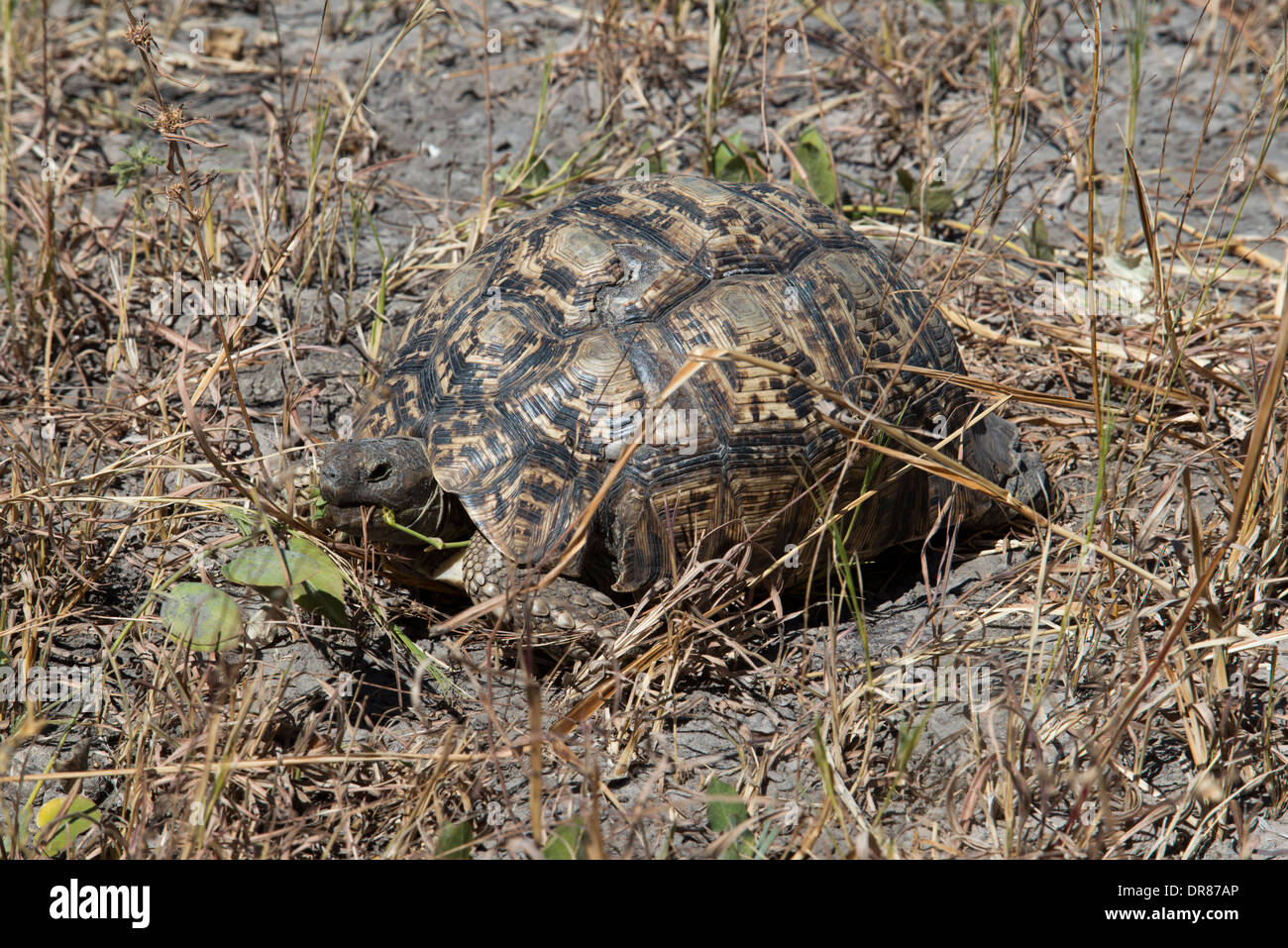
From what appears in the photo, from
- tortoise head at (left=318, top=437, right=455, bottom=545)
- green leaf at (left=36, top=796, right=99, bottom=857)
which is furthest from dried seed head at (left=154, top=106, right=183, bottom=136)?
green leaf at (left=36, top=796, right=99, bottom=857)

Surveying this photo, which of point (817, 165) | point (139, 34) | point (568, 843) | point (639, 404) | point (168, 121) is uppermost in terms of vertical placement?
point (817, 165)

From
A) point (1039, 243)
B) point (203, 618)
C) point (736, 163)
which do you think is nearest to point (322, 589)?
point (203, 618)

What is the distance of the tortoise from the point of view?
118 inches

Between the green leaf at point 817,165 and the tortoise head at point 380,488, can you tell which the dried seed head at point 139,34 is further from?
the green leaf at point 817,165

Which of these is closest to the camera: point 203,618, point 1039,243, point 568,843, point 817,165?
point 568,843

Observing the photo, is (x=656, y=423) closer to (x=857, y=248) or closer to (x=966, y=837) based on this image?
(x=857, y=248)

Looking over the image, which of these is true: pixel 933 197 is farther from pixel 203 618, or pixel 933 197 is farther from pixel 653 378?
pixel 203 618

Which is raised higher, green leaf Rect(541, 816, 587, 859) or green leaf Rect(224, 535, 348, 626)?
green leaf Rect(224, 535, 348, 626)

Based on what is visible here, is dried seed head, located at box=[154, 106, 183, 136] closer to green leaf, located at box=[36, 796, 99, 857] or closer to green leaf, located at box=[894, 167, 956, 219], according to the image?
green leaf, located at box=[36, 796, 99, 857]

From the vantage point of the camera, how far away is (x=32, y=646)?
288 centimetres

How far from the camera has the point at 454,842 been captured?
7.51ft

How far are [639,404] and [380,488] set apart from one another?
81cm

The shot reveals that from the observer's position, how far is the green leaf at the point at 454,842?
2.26 metres

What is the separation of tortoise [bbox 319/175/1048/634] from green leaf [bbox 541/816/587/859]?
2.56ft
